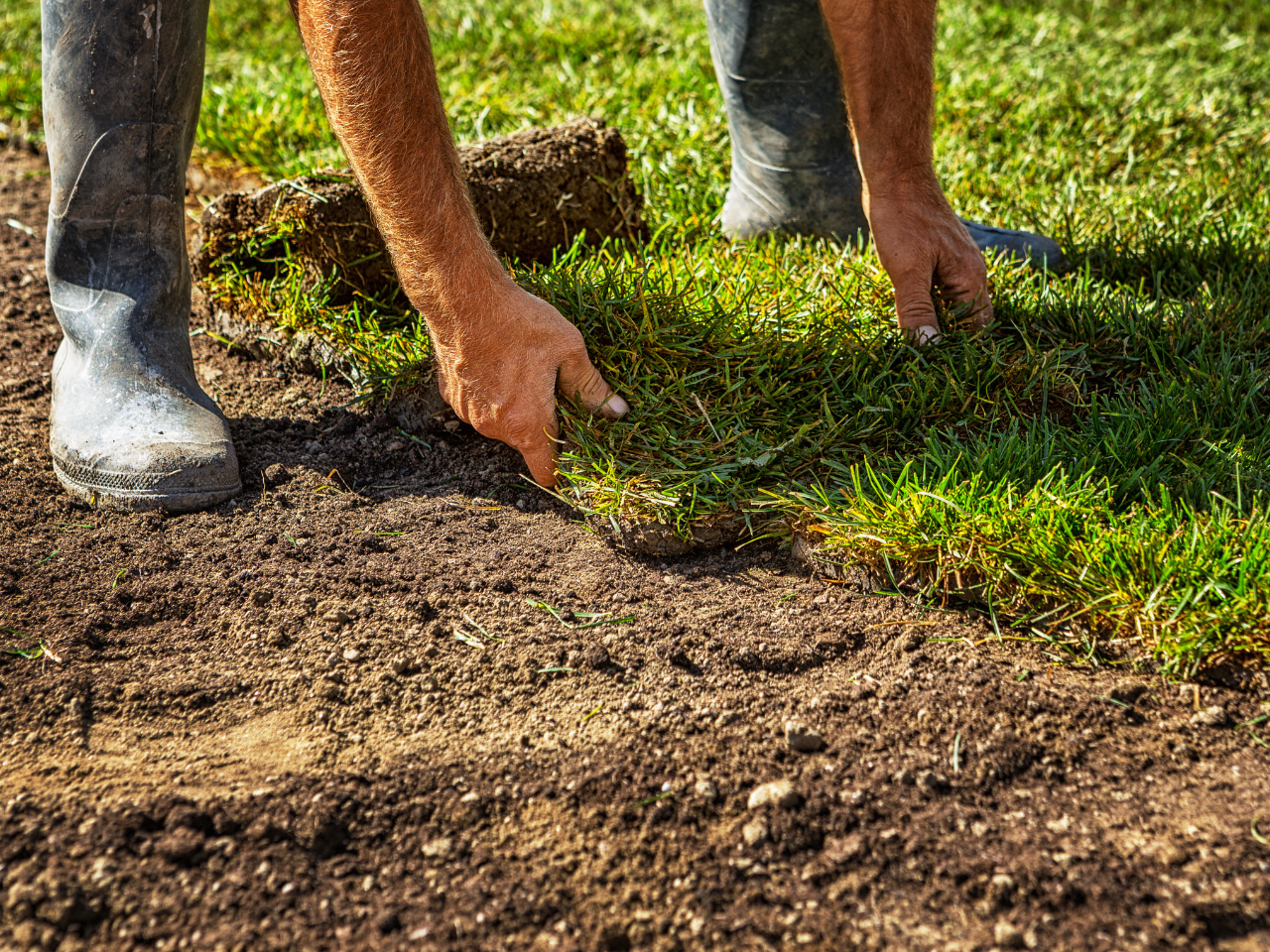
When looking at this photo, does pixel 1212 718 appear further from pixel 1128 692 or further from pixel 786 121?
pixel 786 121

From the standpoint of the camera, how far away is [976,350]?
7.56 ft

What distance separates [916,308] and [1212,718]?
3.72 feet

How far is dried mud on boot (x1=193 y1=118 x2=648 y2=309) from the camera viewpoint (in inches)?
101

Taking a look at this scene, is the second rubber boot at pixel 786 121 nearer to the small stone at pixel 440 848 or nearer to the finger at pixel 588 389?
the finger at pixel 588 389

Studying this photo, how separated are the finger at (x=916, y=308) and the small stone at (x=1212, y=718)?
1060 mm

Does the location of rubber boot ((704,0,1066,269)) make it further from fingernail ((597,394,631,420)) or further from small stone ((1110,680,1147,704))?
small stone ((1110,680,1147,704))

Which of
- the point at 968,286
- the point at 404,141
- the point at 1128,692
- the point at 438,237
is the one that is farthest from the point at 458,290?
the point at 1128,692

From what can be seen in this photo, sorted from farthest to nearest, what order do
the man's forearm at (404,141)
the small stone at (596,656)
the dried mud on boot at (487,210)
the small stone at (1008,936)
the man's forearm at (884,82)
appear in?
the dried mud on boot at (487,210)
the man's forearm at (884,82)
the man's forearm at (404,141)
the small stone at (596,656)
the small stone at (1008,936)

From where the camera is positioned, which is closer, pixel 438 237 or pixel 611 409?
pixel 438 237

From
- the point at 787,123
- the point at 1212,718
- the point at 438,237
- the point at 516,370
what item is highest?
the point at 787,123

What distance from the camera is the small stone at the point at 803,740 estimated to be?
1.51 meters

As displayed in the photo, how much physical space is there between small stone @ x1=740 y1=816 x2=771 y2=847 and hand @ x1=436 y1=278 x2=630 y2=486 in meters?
0.95

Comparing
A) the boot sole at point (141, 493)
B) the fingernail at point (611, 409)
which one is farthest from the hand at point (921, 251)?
the boot sole at point (141, 493)

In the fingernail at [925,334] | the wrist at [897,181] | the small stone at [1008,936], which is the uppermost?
the wrist at [897,181]
